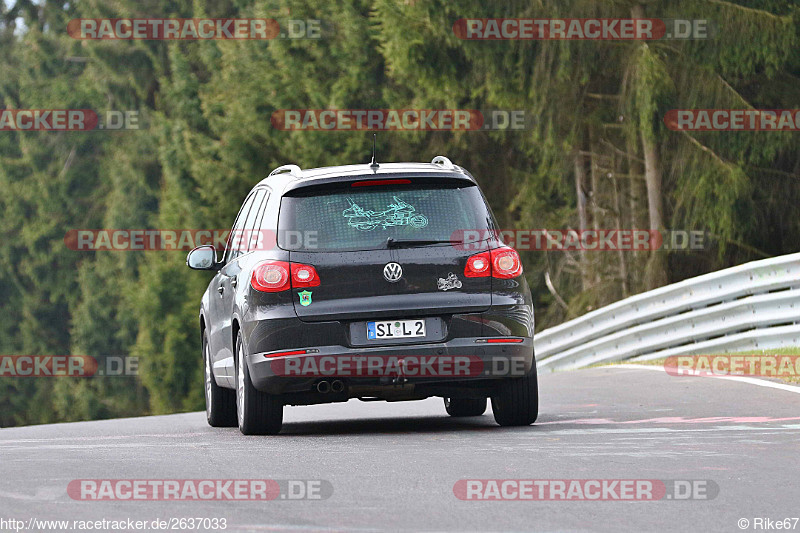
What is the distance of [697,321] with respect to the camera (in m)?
19.4

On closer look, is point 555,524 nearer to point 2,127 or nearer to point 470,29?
point 470,29

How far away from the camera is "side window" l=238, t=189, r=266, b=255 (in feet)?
37.5

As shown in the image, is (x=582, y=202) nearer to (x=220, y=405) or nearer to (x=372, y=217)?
(x=220, y=405)

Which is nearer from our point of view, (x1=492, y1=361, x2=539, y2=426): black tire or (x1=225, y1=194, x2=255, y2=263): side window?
(x1=492, y1=361, x2=539, y2=426): black tire

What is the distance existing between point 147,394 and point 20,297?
44.2 ft

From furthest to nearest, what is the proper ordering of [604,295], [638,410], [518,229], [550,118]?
[518,229] → [604,295] → [550,118] → [638,410]

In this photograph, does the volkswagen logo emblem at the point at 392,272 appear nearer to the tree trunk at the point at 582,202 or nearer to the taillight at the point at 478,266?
the taillight at the point at 478,266

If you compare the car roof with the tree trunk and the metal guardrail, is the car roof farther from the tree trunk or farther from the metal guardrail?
the tree trunk

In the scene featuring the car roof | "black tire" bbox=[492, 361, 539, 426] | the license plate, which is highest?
the car roof

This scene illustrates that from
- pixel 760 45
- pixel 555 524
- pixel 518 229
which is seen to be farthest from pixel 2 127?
pixel 555 524

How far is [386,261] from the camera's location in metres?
10.5

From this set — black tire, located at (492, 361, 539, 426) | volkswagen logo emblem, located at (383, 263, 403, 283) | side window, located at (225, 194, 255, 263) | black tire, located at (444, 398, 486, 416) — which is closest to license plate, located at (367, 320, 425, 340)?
volkswagen logo emblem, located at (383, 263, 403, 283)

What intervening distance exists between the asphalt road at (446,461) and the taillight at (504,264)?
1.05m

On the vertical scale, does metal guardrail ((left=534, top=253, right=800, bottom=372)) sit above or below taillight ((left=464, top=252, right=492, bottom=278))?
below
